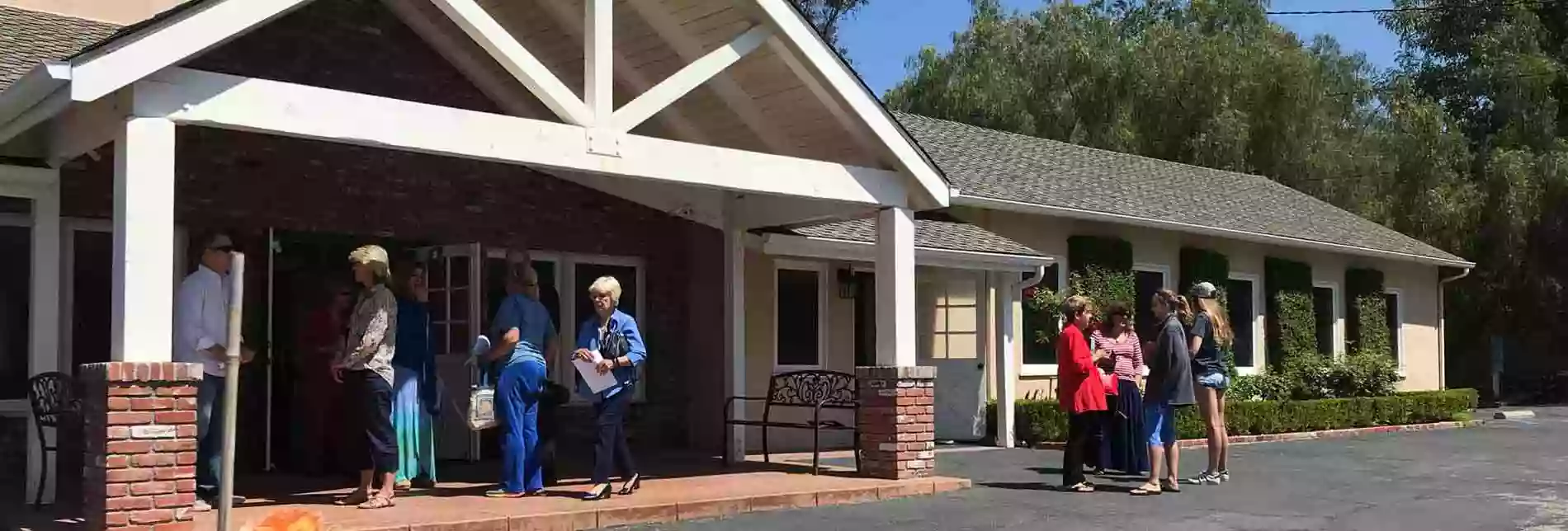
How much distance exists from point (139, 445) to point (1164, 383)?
684 centimetres

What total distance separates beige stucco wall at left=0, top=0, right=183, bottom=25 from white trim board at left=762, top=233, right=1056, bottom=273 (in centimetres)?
589

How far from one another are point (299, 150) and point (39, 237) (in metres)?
2.31

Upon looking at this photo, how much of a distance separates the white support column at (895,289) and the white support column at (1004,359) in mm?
4871

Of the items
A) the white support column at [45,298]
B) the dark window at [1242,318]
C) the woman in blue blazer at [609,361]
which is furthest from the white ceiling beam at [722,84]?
the dark window at [1242,318]

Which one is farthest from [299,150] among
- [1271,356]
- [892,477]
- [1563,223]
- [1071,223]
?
[1563,223]

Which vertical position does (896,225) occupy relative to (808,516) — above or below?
above

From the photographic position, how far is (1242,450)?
15.6 metres

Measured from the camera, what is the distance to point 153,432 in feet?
22.9

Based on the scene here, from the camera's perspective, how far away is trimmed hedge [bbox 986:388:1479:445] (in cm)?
1545

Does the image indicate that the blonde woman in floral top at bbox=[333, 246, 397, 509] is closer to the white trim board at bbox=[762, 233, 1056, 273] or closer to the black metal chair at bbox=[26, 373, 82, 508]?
the black metal chair at bbox=[26, 373, 82, 508]

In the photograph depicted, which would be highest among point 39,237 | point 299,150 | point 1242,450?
point 299,150

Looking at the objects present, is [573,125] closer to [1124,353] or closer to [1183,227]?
[1124,353]

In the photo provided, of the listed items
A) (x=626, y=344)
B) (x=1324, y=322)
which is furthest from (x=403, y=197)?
(x=1324, y=322)

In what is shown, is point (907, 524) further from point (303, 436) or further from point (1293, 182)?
point (1293, 182)
